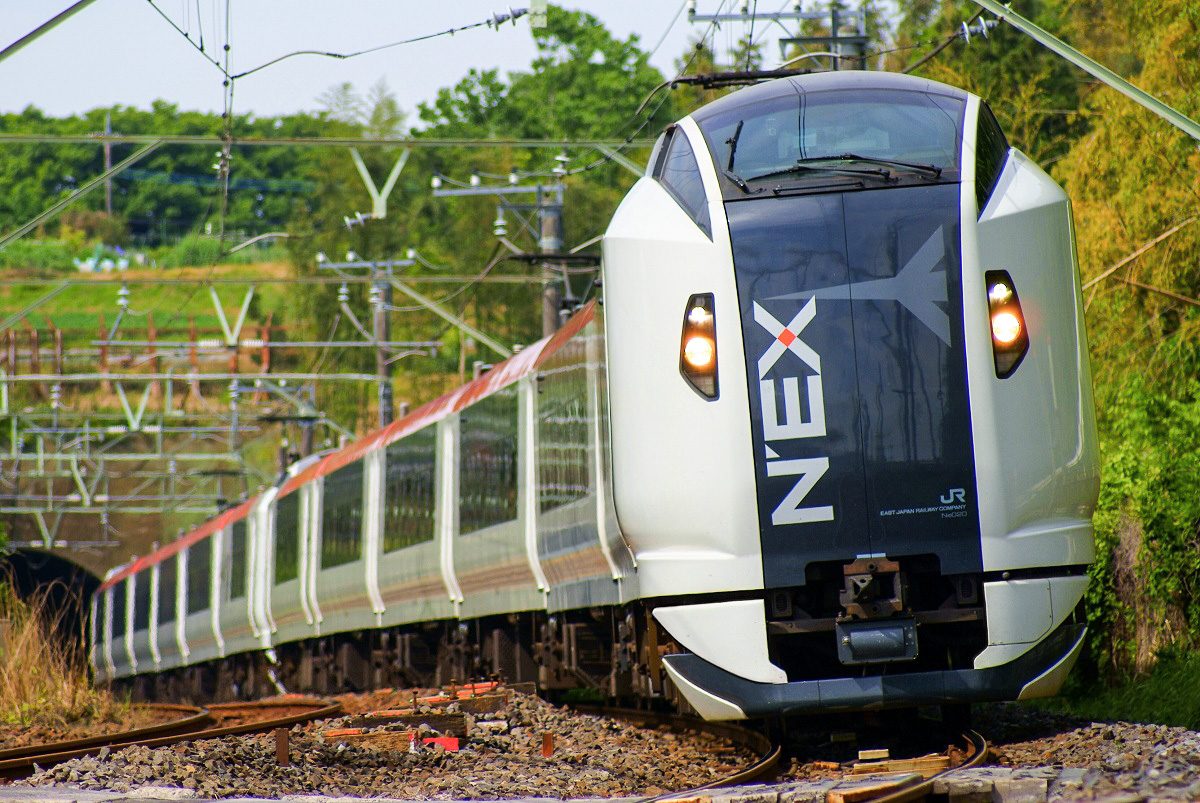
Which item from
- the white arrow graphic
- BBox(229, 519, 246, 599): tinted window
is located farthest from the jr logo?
BBox(229, 519, 246, 599): tinted window

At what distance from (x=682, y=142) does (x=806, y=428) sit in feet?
5.72

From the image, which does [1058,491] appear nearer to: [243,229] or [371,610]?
[371,610]

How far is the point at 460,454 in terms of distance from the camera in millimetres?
15906

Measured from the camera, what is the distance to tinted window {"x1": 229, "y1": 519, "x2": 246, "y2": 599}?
26734 mm

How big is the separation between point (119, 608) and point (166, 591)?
23.2ft

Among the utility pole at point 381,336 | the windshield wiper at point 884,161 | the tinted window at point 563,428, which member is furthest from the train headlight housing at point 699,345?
the utility pole at point 381,336

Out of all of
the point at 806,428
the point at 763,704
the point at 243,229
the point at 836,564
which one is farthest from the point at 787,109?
the point at 243,229

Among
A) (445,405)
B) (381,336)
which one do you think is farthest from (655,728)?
(381,336)

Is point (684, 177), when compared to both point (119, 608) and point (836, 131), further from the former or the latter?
point (119, 608)

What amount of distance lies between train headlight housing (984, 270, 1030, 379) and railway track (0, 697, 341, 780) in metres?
4.92

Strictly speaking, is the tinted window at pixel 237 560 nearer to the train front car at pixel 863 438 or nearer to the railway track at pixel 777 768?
the railway track at pixel 777 768

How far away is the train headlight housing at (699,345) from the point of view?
311 inches

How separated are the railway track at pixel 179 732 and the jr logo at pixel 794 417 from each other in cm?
392

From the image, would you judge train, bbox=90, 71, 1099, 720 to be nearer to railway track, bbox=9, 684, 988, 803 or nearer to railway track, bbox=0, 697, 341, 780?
railway track, bbox=9, 684, 988, 803
